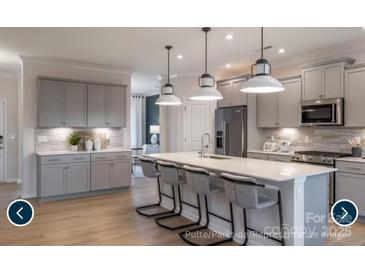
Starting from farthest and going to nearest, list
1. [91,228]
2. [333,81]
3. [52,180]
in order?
[52,180]
[333,81]
[91,228]

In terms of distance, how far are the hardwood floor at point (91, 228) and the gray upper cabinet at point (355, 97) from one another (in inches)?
60.2

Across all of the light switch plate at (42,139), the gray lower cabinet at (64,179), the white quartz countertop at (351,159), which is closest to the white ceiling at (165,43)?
the light switch plate at (42,139)

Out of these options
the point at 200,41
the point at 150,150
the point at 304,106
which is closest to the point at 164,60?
the point at 200,41

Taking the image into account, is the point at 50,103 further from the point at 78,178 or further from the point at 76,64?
the point at 78,178

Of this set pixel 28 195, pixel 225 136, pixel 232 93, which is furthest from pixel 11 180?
pixel 232 93

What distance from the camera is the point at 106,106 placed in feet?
18.8

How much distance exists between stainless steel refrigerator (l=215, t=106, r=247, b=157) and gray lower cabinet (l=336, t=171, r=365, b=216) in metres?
1.83

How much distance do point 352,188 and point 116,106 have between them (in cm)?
451

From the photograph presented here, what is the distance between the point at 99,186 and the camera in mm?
5410

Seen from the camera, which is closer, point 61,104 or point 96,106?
point 61,104

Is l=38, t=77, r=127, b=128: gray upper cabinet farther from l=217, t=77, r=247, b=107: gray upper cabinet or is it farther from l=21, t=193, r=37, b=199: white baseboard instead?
l=217, t=77, r=247, b=107: gray upper cabinet

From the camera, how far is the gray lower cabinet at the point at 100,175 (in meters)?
5.33
